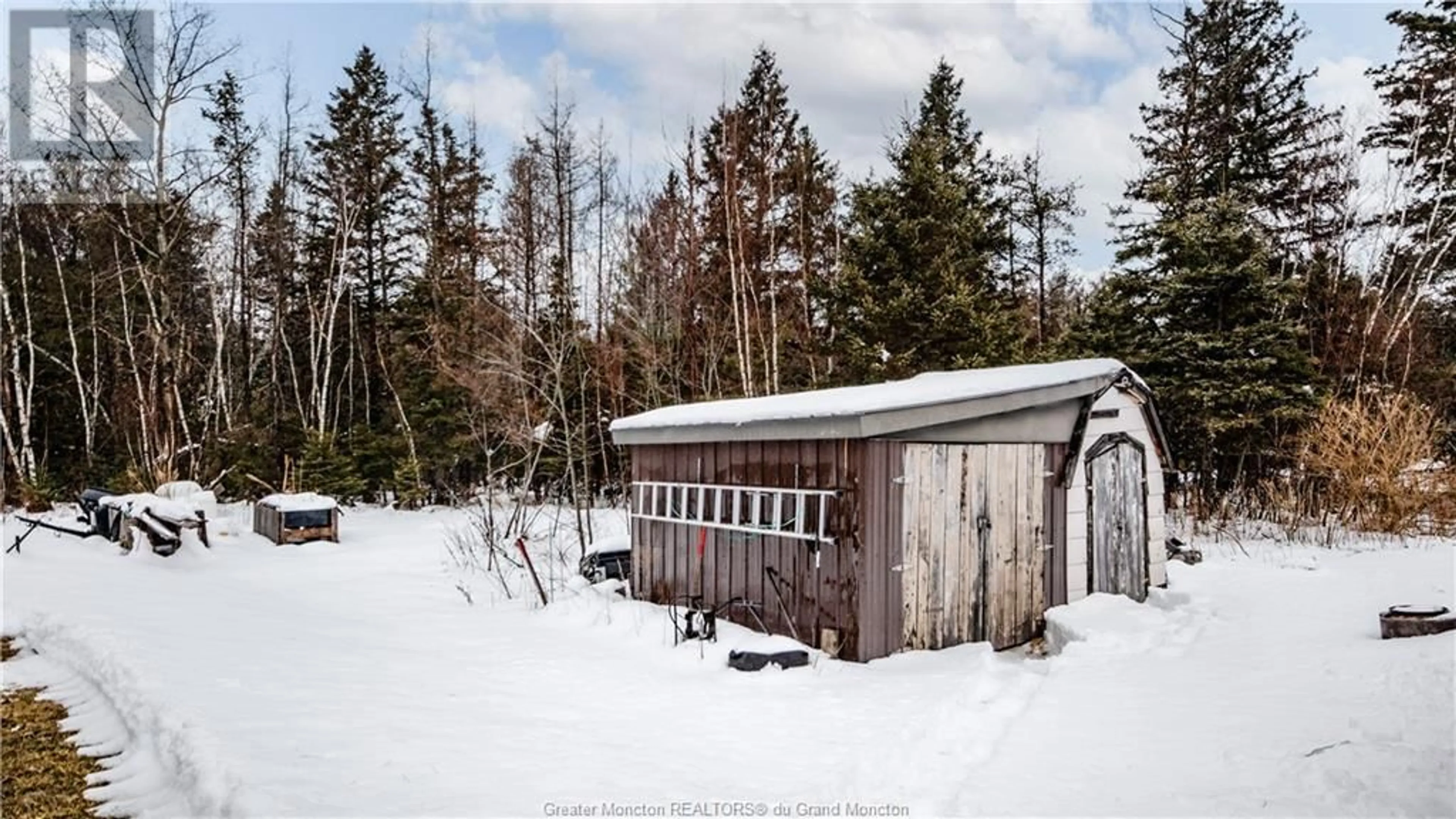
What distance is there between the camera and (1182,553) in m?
10.3

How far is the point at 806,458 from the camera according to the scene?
6.98 meters

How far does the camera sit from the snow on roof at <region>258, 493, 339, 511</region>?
594 inches

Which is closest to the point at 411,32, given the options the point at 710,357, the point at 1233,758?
the point at 710,357

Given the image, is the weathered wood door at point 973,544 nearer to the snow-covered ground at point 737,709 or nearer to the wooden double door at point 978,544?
the wooden double door at point 978,544

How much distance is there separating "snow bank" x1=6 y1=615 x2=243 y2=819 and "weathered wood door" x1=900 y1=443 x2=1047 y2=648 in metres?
4.77

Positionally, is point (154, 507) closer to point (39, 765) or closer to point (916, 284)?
point (39, 765)

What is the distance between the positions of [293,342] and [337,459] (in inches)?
312

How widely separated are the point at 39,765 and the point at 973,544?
6.24 meters

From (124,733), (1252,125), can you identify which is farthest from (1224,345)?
(124,733)

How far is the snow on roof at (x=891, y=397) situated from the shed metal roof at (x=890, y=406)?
1cm

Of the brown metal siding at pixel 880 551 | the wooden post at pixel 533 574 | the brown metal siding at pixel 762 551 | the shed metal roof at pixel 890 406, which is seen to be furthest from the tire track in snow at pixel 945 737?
the wooden post at pixel 533 574

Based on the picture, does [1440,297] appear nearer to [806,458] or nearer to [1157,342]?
[1157,342]

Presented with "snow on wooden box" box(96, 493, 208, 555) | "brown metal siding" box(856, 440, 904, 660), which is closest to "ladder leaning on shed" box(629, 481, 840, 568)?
"brown metal siding" box(856, 440, 904, 660)

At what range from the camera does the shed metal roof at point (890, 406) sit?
6.48 m
